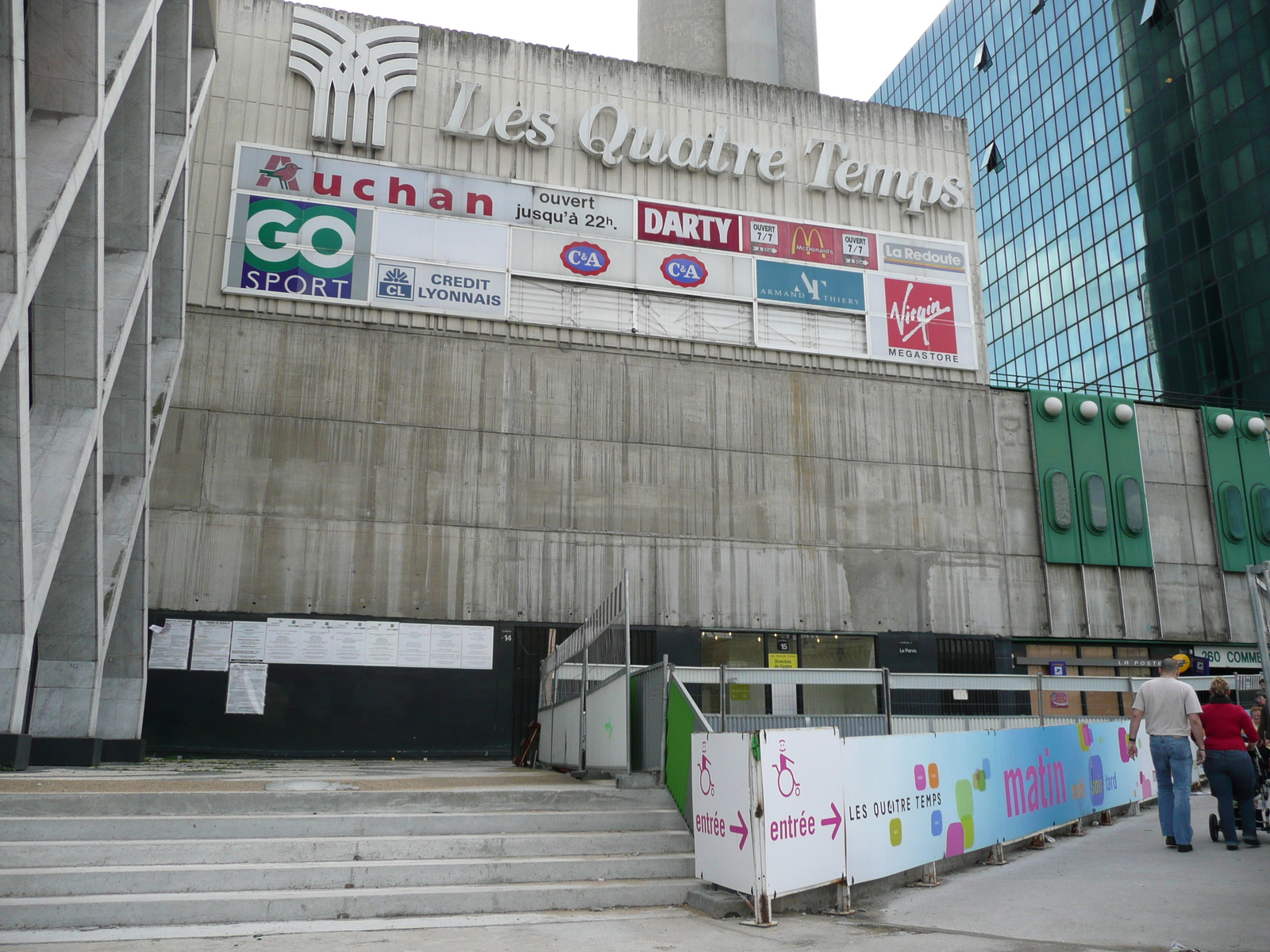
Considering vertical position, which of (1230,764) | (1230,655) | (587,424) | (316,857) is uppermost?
(587,424)

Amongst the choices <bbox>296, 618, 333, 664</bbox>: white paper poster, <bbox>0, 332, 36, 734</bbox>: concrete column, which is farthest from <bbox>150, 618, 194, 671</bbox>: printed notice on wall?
<bbox>0, 332, 36, 734</bbox>: concrete column

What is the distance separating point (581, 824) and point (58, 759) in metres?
9.54

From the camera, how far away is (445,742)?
66.6ft

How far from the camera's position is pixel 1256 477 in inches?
1078

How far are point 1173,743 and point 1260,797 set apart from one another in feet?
5.95

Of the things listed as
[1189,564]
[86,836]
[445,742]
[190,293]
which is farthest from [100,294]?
[1189,564]

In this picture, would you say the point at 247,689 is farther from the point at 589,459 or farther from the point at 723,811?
the point at 723,811

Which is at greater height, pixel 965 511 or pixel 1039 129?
pixel 1039 129

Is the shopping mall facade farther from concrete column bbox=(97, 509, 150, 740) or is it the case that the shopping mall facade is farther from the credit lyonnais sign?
concrete column bbox=(97, 509, 150, 740)

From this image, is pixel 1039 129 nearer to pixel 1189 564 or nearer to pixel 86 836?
pixel 1189 564

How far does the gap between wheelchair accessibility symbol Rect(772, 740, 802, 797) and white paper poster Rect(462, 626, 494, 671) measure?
14509 millimetres

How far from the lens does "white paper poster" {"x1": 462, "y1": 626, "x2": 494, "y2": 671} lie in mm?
20766

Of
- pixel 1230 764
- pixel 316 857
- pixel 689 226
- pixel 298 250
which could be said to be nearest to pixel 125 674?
pixel 298 250

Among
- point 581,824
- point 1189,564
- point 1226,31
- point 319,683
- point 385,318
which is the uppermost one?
A: point 1226,31
